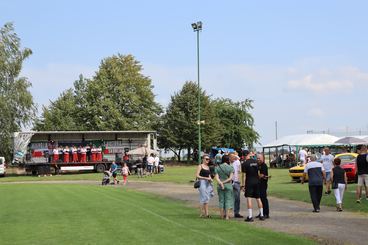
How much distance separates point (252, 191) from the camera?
13883 mm

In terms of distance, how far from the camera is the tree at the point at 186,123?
6856cm

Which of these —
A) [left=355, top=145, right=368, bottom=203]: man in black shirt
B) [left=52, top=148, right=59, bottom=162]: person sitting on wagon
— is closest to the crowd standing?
[left=355, top=145, right=368, bottom=203]: man in black shirt

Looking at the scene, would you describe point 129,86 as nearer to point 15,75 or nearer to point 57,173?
point 15,75

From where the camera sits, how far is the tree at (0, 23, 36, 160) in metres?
51.6

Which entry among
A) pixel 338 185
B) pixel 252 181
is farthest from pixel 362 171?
pixel 252 181

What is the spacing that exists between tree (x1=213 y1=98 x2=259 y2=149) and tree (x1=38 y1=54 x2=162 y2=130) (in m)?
10.2

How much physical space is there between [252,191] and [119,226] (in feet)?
11.9

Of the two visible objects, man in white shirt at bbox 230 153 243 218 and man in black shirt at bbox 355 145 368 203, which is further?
man in black shirt at bbox 355 145 368 203

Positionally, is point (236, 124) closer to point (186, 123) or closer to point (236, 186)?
point (186, 123)

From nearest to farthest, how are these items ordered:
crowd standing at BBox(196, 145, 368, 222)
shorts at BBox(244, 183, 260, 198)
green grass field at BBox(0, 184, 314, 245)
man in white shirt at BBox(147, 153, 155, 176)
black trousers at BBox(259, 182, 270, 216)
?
green grass field at BBox(0, 184, 314, 245), shorts at BBox(244, 183, 260, 198), crowd standing at BBox(196, 145, 368, 222), black trousers at BBox(259, 182, 270, 216), man in white shirt at BBox(147, 153, 155, 176)

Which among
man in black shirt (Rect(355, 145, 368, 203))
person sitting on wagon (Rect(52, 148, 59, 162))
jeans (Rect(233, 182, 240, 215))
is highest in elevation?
person sitting on wagon (Rect(52, 148, 59, 162))

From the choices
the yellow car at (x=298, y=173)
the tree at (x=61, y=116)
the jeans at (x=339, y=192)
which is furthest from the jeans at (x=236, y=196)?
the tree at (x=61, y=116)

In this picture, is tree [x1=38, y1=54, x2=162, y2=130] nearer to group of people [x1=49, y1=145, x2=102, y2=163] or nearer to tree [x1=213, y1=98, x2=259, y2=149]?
tree [x1=213, y1=98, x2=259, y2=149]

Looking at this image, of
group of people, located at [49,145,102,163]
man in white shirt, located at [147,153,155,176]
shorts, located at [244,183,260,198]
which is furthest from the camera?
group of people, located at [49,145,102,163]
